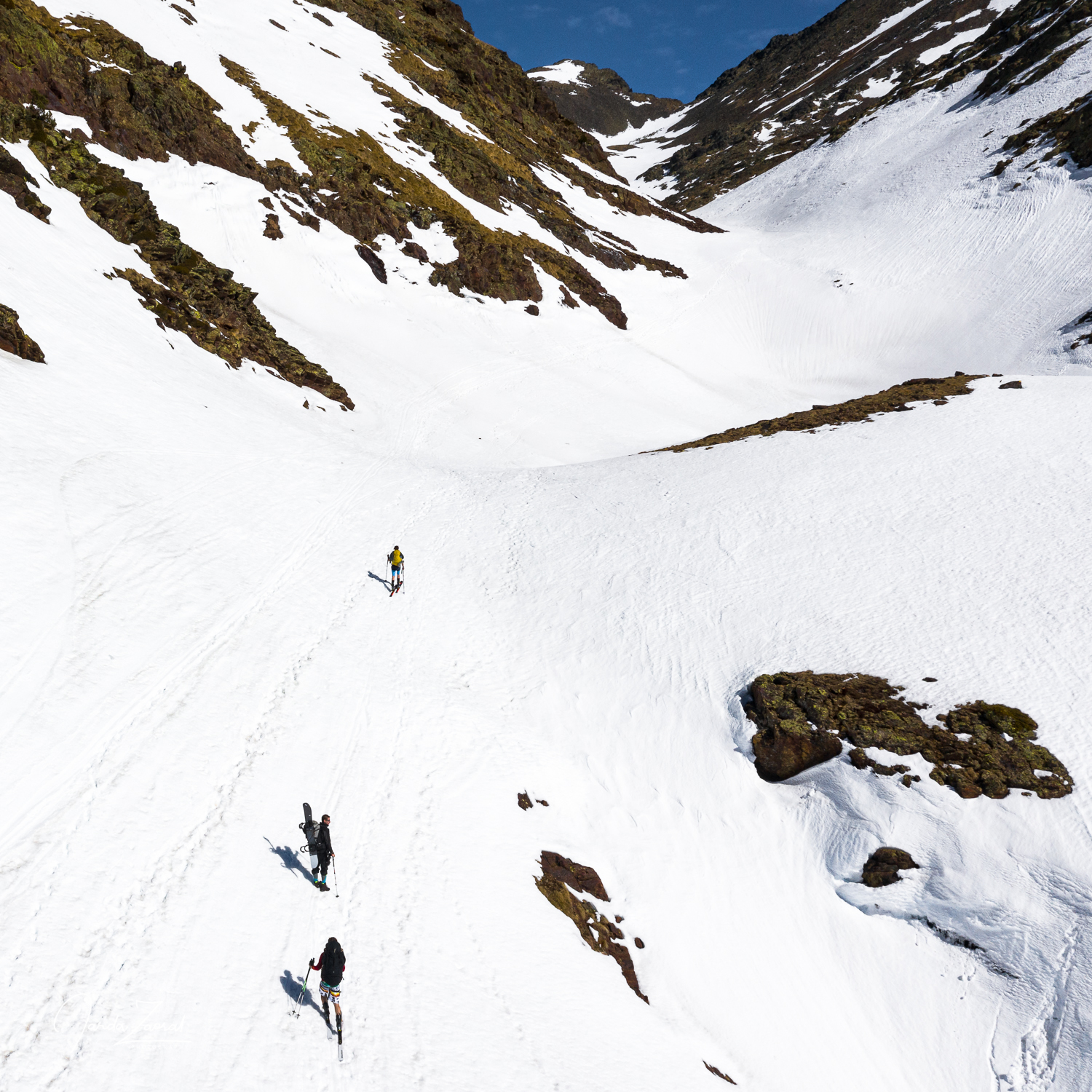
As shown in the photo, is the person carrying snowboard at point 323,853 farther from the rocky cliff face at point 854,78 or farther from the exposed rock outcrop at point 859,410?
the rocky cliff face at point 854,78

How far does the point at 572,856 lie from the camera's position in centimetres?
1234

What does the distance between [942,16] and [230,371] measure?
15753 centimetres

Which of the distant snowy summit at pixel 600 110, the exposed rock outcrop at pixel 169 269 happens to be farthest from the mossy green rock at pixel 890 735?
the distant snowy summit at pixel 600 110

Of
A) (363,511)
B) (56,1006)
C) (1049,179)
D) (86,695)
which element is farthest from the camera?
(1049,179)

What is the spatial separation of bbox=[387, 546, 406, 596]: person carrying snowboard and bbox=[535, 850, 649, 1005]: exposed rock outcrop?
824 centimetres

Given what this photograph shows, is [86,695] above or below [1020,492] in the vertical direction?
above

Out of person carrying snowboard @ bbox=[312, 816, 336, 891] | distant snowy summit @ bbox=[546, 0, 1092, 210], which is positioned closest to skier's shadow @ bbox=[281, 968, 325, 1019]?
person carrying snowboard @ bbox=[312, 816, 336, 891]

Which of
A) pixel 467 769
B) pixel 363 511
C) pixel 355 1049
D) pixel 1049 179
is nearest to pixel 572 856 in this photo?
pixel 467 769

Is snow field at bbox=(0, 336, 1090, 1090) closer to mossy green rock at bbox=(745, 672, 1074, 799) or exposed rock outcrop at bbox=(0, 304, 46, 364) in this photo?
mossy green rock at bbox=(745, 672, 1074, 799)

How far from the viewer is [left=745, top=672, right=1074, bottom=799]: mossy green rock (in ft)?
41.5

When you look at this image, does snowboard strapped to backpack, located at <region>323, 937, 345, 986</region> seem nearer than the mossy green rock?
Yes

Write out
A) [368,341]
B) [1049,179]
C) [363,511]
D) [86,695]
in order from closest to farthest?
[86,695] < [363,511] < [368,341] < [1049,179]

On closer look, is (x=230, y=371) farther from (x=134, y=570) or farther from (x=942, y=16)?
(x=942, y=16)

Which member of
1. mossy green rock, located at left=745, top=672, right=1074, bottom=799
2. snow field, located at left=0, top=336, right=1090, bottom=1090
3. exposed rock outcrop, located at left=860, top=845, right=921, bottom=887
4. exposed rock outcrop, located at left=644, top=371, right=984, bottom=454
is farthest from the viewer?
exposed rock outcrop, located at left=644, top=371, right=984, bottom=454
